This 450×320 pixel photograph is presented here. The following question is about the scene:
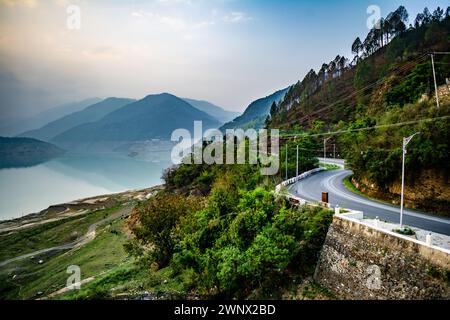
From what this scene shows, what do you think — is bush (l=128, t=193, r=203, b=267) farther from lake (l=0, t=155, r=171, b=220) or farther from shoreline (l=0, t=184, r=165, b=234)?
lake (l=0, t=155, r=171, b=220)

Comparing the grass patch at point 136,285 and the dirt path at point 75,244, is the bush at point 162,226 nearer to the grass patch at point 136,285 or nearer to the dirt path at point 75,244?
the grass patch at point 136,285

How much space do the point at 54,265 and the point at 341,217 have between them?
27716 mm

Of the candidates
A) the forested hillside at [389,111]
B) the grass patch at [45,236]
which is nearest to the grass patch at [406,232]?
the forested hillside at [389,111]

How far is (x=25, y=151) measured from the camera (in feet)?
584

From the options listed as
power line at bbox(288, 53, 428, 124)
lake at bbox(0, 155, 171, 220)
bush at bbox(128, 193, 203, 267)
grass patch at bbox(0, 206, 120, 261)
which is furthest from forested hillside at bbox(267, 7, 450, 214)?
lake at bbox(0, 155, 171, 220)

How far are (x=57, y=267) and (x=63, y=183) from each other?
79822 millimetres

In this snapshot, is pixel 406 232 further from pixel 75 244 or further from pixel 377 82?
pixel 377 82

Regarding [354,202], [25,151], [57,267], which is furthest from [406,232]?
[25,151]

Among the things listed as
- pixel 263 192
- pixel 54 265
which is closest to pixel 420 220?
pixel 263 192

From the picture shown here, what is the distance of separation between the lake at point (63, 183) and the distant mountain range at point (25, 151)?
115ft

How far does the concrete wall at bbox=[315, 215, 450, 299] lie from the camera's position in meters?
9.85

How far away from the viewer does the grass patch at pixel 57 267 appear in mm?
23828

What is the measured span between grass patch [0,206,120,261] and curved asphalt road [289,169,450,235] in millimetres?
30316
